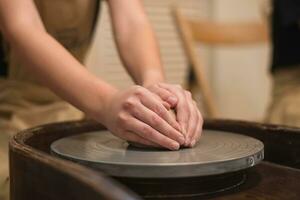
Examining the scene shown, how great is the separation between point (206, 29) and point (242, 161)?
4.02ft

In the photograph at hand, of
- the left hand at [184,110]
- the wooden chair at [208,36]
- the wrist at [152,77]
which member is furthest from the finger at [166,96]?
the wooden chair at [208,36]

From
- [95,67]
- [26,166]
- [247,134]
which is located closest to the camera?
[26,166]

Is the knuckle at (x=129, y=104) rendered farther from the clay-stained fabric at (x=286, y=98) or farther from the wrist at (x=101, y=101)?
the clay-stained fabric at (x=286, y=98)

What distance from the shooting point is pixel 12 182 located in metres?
0.59

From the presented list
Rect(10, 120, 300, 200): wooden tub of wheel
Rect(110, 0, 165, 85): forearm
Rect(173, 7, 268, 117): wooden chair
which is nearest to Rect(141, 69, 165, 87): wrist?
Rect(110, 0, 165, 85): forearm

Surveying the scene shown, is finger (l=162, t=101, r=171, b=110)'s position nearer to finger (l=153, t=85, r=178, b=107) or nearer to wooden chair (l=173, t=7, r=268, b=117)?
finger (l=153, t=85, r=178, b=107)

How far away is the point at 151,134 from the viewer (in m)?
0.60

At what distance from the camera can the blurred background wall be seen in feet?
6.78

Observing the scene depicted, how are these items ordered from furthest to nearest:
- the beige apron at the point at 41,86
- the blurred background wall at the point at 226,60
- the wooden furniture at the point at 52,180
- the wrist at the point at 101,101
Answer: the blurred background wall at the point at 226,60, the beige apron at the point at 41,86, the wrist at the point at 101,101, the wooden furniture at the point at 52,180

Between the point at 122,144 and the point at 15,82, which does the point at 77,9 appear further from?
the point at 122,144

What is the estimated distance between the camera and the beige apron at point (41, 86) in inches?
36.0

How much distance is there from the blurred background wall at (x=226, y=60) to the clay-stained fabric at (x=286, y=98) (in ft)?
2.21

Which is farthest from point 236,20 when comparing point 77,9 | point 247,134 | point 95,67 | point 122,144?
point 122,144

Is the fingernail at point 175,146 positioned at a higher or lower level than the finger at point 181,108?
lower
